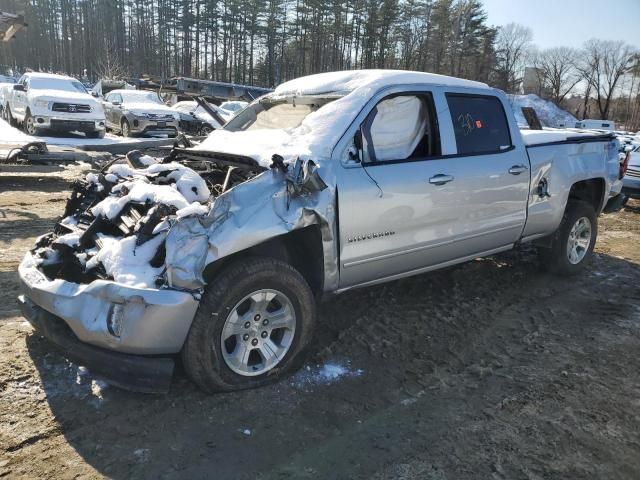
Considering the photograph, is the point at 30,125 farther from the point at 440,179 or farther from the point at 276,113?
the point at 440,179

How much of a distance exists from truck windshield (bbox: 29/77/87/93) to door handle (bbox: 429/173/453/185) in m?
15.2

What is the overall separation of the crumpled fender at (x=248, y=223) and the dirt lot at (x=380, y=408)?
0.77 metres

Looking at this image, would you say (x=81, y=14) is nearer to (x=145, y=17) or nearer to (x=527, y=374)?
(x=145, y=17)

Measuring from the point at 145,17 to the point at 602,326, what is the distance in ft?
250

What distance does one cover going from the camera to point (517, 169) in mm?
4672

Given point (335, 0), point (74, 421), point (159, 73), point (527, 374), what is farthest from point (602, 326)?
point (159, 73)

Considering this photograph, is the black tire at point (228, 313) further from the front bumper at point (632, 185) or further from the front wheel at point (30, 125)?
the front wheel at point (30, 125)

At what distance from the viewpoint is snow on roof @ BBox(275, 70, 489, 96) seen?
3.92 m

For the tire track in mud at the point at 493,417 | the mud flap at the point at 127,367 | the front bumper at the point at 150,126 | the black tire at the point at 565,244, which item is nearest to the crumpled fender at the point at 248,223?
the mud flap at the point at 127,367

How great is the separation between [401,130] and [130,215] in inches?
82.2

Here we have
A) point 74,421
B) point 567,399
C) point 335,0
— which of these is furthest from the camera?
point 335,0

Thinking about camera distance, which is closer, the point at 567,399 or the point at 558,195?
the point at 567,399

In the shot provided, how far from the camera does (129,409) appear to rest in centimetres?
296

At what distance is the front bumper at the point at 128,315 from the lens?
2754mm
